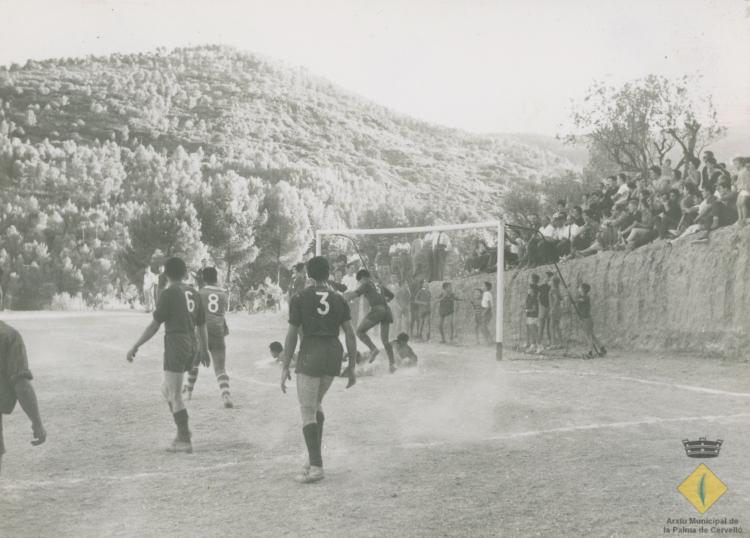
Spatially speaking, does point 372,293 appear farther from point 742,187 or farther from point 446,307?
point 446,307

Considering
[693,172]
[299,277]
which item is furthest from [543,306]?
[299,277]

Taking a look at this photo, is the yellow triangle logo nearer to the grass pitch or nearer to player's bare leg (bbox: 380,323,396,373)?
the grass pitch

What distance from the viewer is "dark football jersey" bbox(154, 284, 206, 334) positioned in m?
6.01

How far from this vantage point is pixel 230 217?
1261 cm

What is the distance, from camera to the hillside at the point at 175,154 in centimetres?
836

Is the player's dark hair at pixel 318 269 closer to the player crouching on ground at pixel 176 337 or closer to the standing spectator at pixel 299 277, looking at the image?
the player crouching on ground at pixel 176 337

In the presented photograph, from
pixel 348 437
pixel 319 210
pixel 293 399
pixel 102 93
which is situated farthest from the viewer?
pixel 319 210

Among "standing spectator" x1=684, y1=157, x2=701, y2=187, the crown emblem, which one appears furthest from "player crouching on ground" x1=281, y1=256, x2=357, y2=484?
"standing spectator" x1=684, y1=157, x2=701, y2=187

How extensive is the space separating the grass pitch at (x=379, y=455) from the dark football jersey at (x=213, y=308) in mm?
867

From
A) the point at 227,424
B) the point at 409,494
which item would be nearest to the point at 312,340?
the point at 409,494

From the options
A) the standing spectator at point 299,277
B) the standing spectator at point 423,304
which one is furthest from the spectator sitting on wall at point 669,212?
the standing spectator at point 299,277

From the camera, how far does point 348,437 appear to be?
6730 mm

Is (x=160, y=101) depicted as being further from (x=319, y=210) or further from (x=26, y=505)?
(x=26, y=505)

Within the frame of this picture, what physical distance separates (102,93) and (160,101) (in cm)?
104
